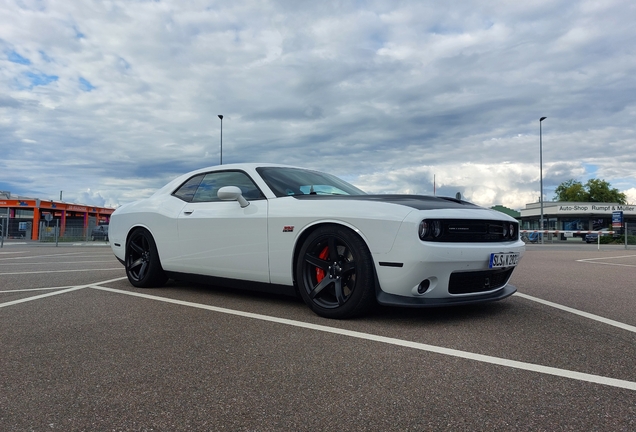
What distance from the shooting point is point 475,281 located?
3.56 metres

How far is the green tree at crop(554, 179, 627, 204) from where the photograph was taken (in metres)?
68.1

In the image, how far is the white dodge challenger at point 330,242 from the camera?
3.34 m

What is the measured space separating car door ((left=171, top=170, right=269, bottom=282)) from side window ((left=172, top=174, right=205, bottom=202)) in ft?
0.19

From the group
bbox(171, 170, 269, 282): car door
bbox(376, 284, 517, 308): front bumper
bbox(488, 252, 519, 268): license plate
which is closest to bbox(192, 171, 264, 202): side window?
bbox(171, 170, 269, 282): car door

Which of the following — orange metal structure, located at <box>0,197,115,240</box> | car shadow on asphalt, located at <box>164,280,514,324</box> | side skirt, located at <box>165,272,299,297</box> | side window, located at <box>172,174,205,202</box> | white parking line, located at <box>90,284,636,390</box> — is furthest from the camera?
orange metal structure, located at <box>0,197,115,240</box>

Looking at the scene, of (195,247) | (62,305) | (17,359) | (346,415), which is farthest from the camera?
(195,247)

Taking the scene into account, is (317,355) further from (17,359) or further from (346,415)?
(17,359)

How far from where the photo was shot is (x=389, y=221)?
3375 mm

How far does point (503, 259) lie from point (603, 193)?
75564mm

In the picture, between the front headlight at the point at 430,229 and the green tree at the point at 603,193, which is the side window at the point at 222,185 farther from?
the green tree at the point at 603,193

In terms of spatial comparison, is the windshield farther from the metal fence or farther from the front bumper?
the metal fence

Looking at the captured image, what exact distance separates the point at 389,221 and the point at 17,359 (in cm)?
238

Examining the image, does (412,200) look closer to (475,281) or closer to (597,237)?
(475,281)

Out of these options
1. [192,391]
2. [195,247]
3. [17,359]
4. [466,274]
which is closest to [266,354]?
[192,391]
